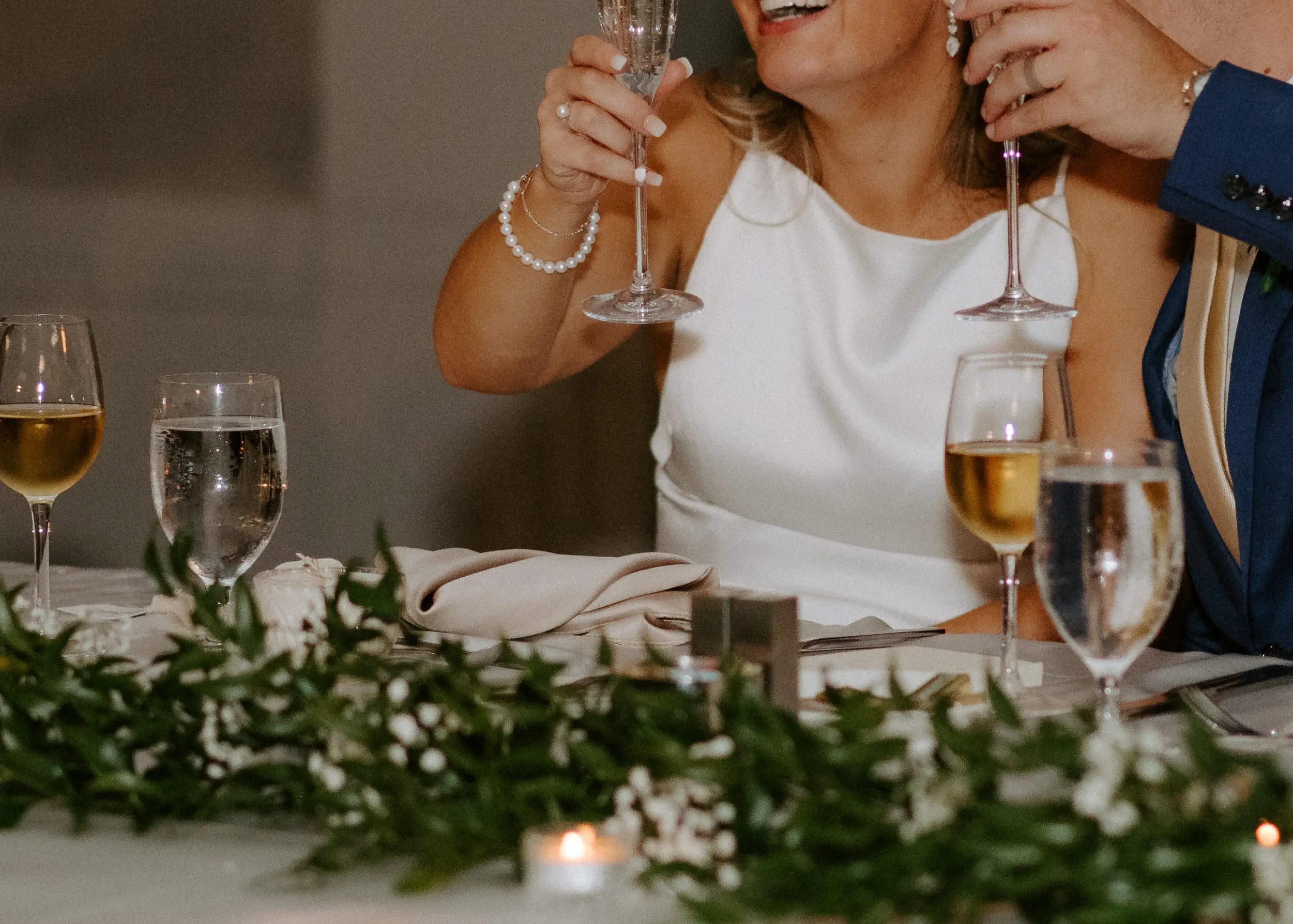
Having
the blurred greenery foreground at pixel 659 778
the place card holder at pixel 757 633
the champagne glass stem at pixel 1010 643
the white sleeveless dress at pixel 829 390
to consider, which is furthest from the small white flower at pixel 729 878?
the white sleeveless dress at pixel 829 390

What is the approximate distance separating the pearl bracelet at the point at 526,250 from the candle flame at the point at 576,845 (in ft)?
4.50

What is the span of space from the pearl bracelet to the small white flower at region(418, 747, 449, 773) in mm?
1265

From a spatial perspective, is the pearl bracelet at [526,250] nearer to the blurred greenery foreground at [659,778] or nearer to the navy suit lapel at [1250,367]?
the navy suit lapel at [1250,367]

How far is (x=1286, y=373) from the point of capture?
1441 mm

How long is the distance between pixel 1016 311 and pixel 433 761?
103 cm

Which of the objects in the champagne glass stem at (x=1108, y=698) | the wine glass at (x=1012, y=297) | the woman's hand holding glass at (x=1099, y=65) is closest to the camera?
the champagne glass stem at (x=1108, y=698)

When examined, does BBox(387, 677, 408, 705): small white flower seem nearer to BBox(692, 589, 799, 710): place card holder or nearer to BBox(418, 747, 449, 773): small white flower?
BBox(418, 747, 449, 773): small white flower

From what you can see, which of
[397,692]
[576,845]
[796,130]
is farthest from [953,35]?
[576,845]

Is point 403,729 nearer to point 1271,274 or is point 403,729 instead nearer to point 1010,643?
point 1010,643

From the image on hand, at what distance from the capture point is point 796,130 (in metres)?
2.14

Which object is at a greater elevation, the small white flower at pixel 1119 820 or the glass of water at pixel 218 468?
the glass of water at pixel 218 468

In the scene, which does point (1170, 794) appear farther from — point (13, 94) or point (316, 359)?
point (13, 94)

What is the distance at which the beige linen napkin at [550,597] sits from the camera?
107cm

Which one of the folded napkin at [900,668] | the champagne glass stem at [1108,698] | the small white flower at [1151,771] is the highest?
the small white flower at [1151,771]
